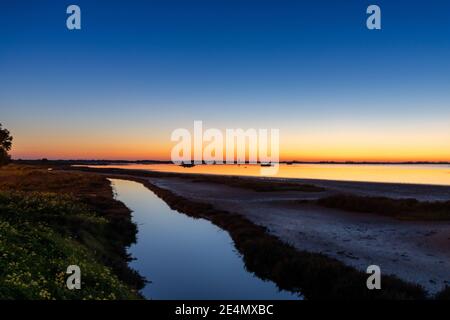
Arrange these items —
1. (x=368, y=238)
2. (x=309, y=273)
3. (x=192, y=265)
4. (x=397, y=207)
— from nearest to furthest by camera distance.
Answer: (x=309, y=273)
(x=192, y=265)
(x=368, y=238)
(x=397, y=207)

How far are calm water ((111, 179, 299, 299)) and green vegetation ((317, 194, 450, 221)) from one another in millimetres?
16687

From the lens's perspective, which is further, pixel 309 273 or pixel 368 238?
pixel 368 238

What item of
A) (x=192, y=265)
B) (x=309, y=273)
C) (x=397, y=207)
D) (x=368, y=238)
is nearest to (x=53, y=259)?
(x=192, y=265)

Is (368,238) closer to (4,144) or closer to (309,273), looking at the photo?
(309,273)

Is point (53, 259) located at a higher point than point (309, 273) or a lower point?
higher

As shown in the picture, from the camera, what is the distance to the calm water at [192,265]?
1906 cm

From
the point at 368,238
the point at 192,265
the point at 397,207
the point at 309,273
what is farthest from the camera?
the point at 397,207

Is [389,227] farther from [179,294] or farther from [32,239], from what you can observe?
[32,239]

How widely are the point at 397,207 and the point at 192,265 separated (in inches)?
1048

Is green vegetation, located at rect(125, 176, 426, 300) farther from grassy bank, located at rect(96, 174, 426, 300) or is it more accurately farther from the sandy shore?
the sandy shore

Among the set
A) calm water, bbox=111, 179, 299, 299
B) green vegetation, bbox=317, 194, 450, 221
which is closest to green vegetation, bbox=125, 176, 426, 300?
calm water, bbox=111, 179, 299, 299

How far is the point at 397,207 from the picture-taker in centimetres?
4231

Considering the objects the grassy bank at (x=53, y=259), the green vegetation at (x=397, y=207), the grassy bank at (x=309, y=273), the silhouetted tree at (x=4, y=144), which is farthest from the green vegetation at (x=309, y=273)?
the silhouetted tree at (x=4, y=144)

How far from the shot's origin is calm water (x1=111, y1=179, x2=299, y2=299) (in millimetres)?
19062
